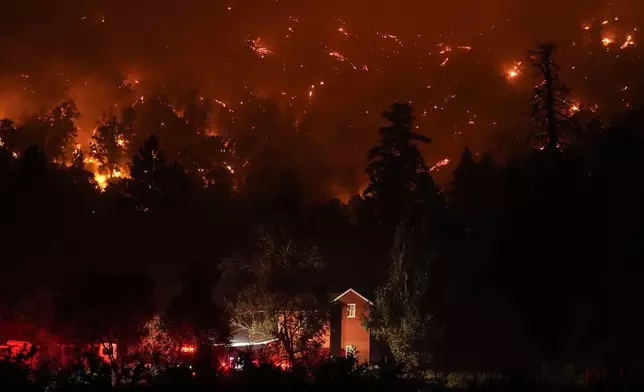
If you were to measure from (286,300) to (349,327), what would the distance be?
847 centimetres

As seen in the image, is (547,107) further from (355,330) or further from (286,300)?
(286,300)

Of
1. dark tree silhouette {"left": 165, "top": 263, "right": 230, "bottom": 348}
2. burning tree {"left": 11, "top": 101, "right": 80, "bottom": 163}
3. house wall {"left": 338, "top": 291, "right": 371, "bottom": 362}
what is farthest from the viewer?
burning tree {"left": 11, "top": 101, "right": 80, "bottom": 163}

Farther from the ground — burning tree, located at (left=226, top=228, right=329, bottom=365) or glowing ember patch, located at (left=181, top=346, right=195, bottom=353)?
burning tree, located at (left=226, top=228, right=329, bottom=365)

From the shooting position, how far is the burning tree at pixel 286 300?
24.5m

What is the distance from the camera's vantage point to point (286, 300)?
24.7m

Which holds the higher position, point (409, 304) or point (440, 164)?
point (440, 164)

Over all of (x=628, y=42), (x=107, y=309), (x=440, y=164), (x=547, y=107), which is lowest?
(x=107, y=309)

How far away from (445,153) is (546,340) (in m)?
36.6

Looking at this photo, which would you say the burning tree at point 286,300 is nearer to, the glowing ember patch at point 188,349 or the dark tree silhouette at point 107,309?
the glowing ember patch at point 188,349

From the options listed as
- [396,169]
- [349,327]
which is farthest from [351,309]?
[396,169]

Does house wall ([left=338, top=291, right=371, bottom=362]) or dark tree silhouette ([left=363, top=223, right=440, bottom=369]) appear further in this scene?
house wall ([left=338, top=291, right=371, bottom=362])

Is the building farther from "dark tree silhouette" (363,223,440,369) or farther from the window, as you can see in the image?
"dark tree silhouette" (363,223,440,369)

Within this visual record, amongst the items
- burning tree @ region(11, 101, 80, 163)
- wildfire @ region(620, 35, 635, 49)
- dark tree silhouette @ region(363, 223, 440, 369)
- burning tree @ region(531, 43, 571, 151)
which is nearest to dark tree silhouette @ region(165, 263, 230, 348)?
dark tree silhouette @ region(363, 223, 440, 369)

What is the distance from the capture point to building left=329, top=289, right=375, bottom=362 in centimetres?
3181
